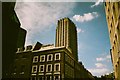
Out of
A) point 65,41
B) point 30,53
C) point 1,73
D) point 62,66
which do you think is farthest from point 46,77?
point 65,41

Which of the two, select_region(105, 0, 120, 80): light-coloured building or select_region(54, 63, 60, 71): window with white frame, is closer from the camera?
select_region(105, 0, 120, 80): light-coloured building

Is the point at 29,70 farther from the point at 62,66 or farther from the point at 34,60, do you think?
the point at 62,66

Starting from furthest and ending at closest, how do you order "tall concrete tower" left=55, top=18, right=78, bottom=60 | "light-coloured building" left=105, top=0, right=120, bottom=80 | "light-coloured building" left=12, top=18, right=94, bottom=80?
"tall concrete tower" left=55, top=18, right=78, bottom=60 → "light-coloured building" left=12, top=18, right=94, bottom=80 → "light-coloured building" left=105, top=0, right=120, bottom=80

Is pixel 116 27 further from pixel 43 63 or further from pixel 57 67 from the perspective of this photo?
pixel 43 63

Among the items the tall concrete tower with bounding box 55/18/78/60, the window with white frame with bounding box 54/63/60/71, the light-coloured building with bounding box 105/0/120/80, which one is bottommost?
the window with white frame with bounding box 54/63/60/71

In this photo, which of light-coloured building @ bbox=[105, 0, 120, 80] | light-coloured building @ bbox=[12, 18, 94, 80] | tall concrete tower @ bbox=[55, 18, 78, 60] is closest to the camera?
light-coloured building @ bbox=[105, 0, 120, 80]

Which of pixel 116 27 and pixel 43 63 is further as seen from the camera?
pixel 43 63

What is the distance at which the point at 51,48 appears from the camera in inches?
1523

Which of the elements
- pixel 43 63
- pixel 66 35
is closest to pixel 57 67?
pixel 43 63

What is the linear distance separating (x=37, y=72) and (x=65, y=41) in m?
79.0

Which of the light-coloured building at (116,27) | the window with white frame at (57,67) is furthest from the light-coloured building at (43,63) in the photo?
the light-coloured building at (116,27)

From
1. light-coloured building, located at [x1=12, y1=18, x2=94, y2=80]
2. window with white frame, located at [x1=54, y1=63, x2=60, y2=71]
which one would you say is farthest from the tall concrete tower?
window with white frame, located at [x1=54, y1=63, x2=60, y2=71]

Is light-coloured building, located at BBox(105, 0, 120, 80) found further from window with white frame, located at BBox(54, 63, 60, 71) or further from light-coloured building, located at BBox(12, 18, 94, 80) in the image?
window with white frame, located at BBox(54, 63, 60, 71)

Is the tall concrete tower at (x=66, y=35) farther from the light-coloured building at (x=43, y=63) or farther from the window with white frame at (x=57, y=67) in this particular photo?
the window with white frame at (x=57, y=67)
